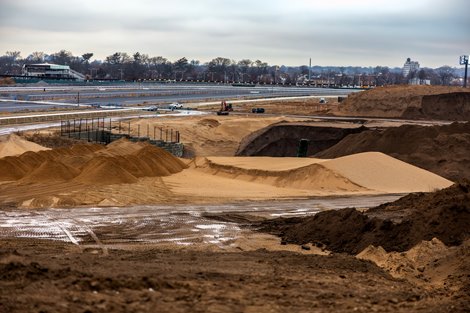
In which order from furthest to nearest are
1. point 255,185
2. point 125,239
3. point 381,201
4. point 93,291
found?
1. point 255,185
2. point 381,201
3. point 125,239
4. point 93,291

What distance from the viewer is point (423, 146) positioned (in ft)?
132

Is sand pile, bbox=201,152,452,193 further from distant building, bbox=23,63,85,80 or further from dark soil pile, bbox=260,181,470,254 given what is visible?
distant building, bbox=23,63,85,80

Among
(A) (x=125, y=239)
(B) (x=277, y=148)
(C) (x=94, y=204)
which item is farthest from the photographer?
(B) (x=277, y=148)

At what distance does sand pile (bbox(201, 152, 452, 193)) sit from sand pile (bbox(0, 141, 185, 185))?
3.69 m

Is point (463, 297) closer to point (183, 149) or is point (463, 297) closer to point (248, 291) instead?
point (248, 291)

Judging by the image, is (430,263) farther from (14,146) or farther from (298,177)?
(14,146)

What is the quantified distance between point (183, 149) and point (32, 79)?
102 metres

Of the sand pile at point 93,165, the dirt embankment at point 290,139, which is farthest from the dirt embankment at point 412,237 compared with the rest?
the dirt embankment at point 290,139

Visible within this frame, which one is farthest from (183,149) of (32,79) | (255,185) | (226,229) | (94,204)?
(32,79)

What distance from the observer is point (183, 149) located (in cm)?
4981

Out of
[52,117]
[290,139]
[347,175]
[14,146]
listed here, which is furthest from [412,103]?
[14,146]

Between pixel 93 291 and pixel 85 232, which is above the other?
pixel 93 291

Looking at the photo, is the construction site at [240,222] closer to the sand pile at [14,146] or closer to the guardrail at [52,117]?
the sand pile at [14,146]

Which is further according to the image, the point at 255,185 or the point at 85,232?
the point at 255,185
